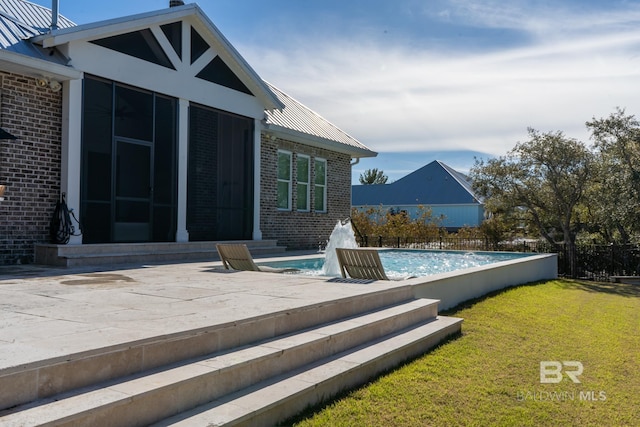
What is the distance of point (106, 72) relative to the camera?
9.36m

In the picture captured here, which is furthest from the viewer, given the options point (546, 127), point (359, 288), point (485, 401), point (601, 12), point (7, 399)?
point (546, 127)

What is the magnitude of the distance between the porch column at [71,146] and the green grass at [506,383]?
6.67 meters

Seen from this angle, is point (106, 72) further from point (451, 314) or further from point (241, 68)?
point (451, 314)

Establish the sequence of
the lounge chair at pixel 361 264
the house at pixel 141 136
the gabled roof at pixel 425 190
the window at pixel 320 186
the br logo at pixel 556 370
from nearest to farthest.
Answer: the br logo at pixel 556 370 → the lounge chair at pixel 361 264 → the house at pixel 141 136 → the window at pixel 320 186 → the gabled roof at pixel 425 190

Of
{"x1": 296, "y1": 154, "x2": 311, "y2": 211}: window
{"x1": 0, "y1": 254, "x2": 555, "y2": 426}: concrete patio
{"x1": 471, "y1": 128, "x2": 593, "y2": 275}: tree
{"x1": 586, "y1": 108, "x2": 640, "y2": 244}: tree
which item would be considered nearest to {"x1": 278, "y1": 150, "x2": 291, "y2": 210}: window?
{"x1": 296, "y1": 154, "x2": 311, "y2": 211}: window

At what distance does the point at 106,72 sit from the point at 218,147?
11.7 ft

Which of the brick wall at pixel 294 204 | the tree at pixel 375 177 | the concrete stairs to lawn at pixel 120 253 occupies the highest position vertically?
→ the tree at pixel 375 177

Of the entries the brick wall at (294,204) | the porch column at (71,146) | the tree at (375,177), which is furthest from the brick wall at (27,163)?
the tree at (375,177)

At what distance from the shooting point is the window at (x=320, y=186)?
52.8ft

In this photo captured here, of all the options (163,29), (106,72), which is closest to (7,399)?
(106,72)

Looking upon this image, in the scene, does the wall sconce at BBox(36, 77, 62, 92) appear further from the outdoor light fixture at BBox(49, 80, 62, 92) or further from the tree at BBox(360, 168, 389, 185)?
the tree at BBox(360, 168, 389, 185)

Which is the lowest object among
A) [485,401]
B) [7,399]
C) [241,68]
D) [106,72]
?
[485,401]

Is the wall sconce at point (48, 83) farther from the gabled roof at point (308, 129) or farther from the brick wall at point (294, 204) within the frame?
the brick wall at point (294, 204)

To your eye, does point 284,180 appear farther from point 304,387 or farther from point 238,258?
point 304,387
